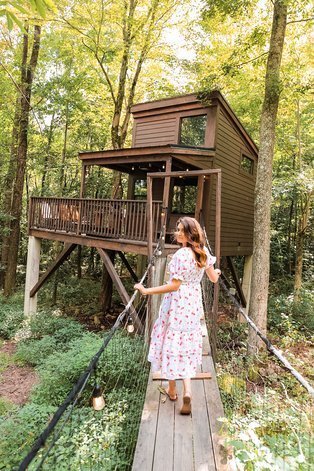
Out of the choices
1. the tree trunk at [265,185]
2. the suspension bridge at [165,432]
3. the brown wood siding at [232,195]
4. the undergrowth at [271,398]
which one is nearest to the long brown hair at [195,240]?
the suspension bridge at [165,432]

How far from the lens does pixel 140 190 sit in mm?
12781

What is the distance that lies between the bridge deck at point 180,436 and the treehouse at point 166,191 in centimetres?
404

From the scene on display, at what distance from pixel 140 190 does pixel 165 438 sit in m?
11.1

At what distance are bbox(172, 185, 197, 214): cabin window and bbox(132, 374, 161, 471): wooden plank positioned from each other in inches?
304

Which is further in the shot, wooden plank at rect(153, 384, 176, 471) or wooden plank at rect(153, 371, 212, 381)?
wooden plank at rect(153, 371, 212, 381)

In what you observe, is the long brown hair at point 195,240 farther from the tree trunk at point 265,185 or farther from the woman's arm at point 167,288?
the tree trunk at point 265,185

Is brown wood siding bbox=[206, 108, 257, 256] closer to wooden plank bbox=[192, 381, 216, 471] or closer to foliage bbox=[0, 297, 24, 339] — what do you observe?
wooden plank bbox=[192, 381, 216, 471]

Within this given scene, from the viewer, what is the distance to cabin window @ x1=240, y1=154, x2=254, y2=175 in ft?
38.1

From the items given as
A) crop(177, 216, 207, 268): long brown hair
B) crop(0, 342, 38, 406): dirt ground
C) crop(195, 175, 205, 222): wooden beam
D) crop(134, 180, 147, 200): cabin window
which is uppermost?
crop(134, 180, 147, 200): cabin window

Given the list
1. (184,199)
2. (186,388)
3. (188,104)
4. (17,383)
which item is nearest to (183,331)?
(186,388)

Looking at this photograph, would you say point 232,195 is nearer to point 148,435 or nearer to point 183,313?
Result: point 183,313

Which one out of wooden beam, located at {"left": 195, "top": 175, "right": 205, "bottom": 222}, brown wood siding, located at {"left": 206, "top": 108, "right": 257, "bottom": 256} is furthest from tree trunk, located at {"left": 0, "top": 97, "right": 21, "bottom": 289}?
brown wood siding, located at {"left": 206, "top": 108, "right": 257, "bottom": 256}

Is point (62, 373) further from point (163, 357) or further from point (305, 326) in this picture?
point (305, 326)

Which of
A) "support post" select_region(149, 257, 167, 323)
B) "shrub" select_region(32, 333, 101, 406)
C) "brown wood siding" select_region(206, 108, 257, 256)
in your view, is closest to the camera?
"shrub" select_region(32, 333, 101, 406)
